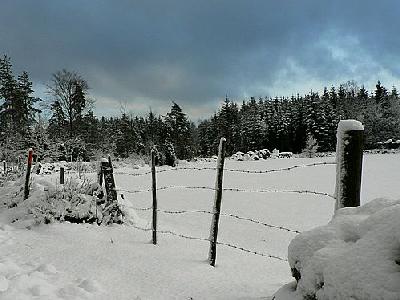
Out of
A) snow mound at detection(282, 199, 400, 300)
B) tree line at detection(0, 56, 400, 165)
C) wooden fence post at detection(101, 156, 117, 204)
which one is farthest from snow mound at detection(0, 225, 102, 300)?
tree line at detection(0, 56, 400, 165)

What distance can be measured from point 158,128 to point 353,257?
60.1 meters

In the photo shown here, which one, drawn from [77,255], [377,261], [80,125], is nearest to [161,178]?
[77,255]

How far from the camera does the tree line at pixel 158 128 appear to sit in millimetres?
33938

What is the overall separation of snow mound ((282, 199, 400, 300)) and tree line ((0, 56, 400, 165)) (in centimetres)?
2110

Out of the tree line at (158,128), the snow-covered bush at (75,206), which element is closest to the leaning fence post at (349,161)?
the snow-covered bush at (75,206)

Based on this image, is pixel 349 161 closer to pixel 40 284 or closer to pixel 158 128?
pixel 40 284

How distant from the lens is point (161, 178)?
60.1 feet

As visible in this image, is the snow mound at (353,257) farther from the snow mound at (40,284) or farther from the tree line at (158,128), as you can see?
the tree line at (158,128)

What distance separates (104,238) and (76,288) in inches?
95.7

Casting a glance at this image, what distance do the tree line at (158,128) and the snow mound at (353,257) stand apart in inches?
831

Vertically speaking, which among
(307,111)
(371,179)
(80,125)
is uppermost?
(307,111)

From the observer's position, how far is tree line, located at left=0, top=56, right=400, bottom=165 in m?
33.9

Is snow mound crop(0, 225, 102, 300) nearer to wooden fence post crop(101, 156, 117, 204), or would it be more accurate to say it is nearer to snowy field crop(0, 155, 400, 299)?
snowy field crop(0, 155, 400, 299)

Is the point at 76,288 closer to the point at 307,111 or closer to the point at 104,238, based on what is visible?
the point at 104,238
